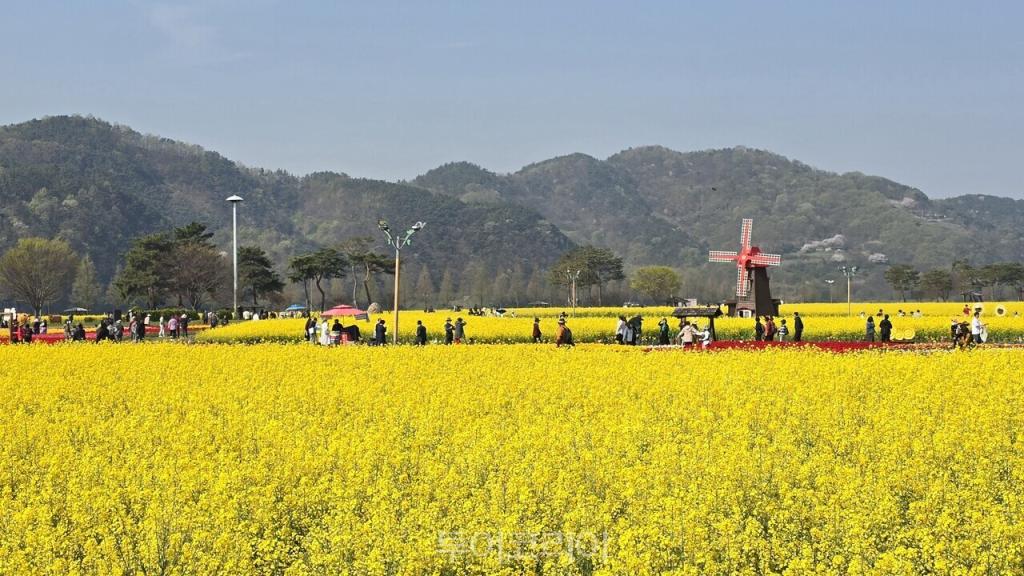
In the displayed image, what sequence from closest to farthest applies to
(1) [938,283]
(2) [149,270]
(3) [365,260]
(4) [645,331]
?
(4) [645,331]
(2) [149,270]
(3) [365,260]
(1) [938,283]

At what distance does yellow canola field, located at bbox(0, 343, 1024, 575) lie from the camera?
7957 millimetres

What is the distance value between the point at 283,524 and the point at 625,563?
12.0 feet

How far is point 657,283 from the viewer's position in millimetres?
150375

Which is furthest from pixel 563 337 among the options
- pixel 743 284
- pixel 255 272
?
pixel 255 272

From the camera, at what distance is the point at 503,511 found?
9.02m

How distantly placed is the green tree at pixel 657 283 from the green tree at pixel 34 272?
3086 inches

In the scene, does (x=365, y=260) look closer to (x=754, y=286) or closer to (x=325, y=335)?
(x=754, y=286)

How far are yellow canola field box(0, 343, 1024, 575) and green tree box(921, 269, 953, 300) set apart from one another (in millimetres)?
130031

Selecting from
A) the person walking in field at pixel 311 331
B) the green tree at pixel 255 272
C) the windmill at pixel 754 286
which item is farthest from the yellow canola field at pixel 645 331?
the green tree at pixel 255 272

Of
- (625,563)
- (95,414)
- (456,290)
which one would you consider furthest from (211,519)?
(456,290)

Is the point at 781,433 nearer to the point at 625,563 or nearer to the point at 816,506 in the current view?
the point at 816,506

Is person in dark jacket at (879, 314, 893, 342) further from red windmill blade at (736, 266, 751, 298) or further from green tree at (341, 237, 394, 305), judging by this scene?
green tree at (341, 237, 394, 305)

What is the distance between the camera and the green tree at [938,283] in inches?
5468

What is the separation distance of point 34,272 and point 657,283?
83399mm
